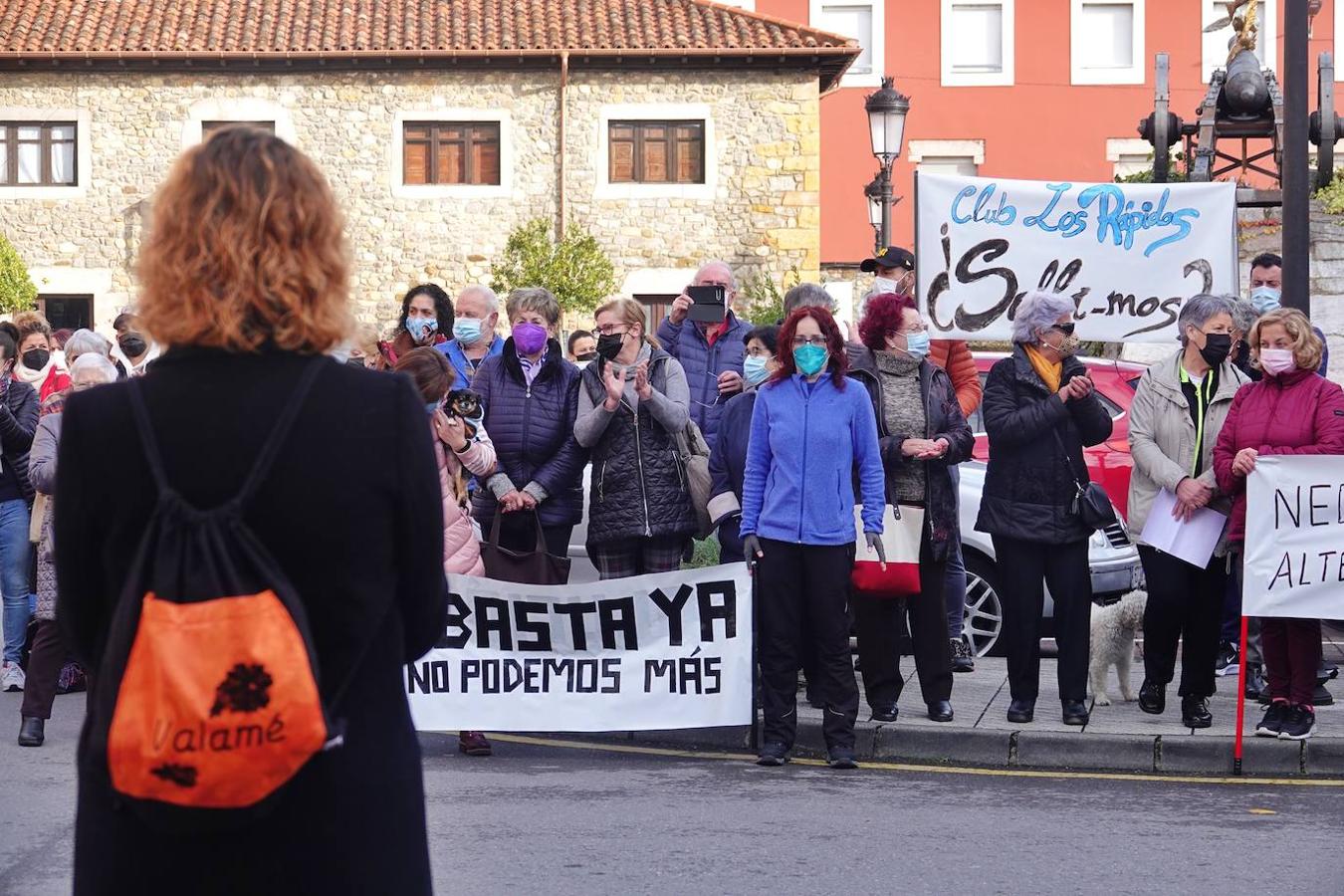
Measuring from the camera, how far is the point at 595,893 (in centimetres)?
570

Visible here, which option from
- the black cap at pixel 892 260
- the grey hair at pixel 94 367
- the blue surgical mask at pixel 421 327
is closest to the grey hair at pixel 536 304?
the blue surgical mask at pixel 421 327

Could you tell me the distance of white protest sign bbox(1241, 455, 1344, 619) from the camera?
796 cm

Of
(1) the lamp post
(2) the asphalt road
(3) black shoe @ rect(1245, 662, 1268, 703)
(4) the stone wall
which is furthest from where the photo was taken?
(4) the stone wall

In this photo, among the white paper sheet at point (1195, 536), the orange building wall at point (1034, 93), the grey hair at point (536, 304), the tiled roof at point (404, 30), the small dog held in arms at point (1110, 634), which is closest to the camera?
the white paper sheet at point (1195, 536)

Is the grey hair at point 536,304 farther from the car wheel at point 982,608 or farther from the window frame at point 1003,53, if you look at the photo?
the window frame at point 1003,53

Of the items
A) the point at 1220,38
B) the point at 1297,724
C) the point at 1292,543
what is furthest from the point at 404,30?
the point at 1297,724

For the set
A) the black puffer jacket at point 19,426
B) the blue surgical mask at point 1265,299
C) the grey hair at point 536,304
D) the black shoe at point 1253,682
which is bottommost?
the black shoe at point 1253,682

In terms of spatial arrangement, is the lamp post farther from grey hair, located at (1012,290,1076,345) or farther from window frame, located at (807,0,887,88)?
window frame, located at (807,0,887,88)

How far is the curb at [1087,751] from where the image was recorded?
26.1 feet

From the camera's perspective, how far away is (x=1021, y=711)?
8500mm

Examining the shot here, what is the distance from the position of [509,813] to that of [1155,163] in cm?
1171

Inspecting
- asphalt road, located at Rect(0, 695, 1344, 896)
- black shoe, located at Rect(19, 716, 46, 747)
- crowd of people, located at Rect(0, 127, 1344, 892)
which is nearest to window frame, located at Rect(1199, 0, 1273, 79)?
crowd of people, located at Rect(0, 127, 1344, 892)

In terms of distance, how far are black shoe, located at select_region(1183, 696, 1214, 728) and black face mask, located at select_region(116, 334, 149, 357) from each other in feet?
24.7

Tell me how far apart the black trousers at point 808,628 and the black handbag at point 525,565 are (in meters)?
0.97
